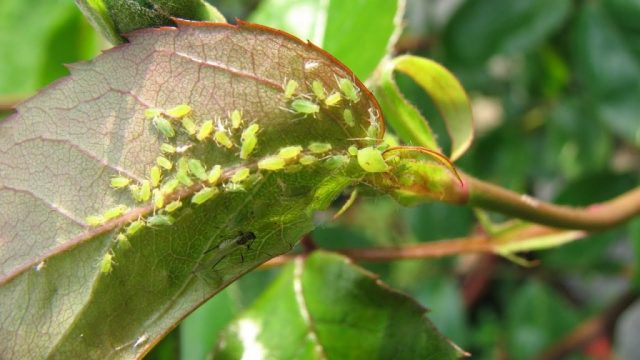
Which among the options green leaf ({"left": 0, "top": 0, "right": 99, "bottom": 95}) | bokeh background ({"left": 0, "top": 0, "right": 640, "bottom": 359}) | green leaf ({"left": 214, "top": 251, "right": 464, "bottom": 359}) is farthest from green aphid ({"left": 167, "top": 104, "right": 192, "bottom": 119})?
green leaf ({"left": 0, "top": 0, "right": 99, "bottom": 95})

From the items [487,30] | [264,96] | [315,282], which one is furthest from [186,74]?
[487,30]

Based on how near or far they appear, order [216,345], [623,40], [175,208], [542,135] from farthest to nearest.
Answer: [542,135] < [623,40] < [216,345] < [175,208]

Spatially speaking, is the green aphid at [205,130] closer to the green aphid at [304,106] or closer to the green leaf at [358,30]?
the green aphid at [304,106]

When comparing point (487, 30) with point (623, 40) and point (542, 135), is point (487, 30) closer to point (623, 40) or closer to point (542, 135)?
point (623, 40)

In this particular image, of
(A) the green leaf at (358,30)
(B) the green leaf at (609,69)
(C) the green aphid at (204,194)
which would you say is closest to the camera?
(C) the green aphid at (204,194)

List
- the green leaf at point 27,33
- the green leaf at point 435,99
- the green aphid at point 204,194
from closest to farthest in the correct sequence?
the green aphid at point 204,194 < the green leaf at point 435,99 < the green leaf at point 27,33

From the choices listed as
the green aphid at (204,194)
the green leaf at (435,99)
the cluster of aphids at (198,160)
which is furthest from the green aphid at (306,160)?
the green leaf at (435,99)
